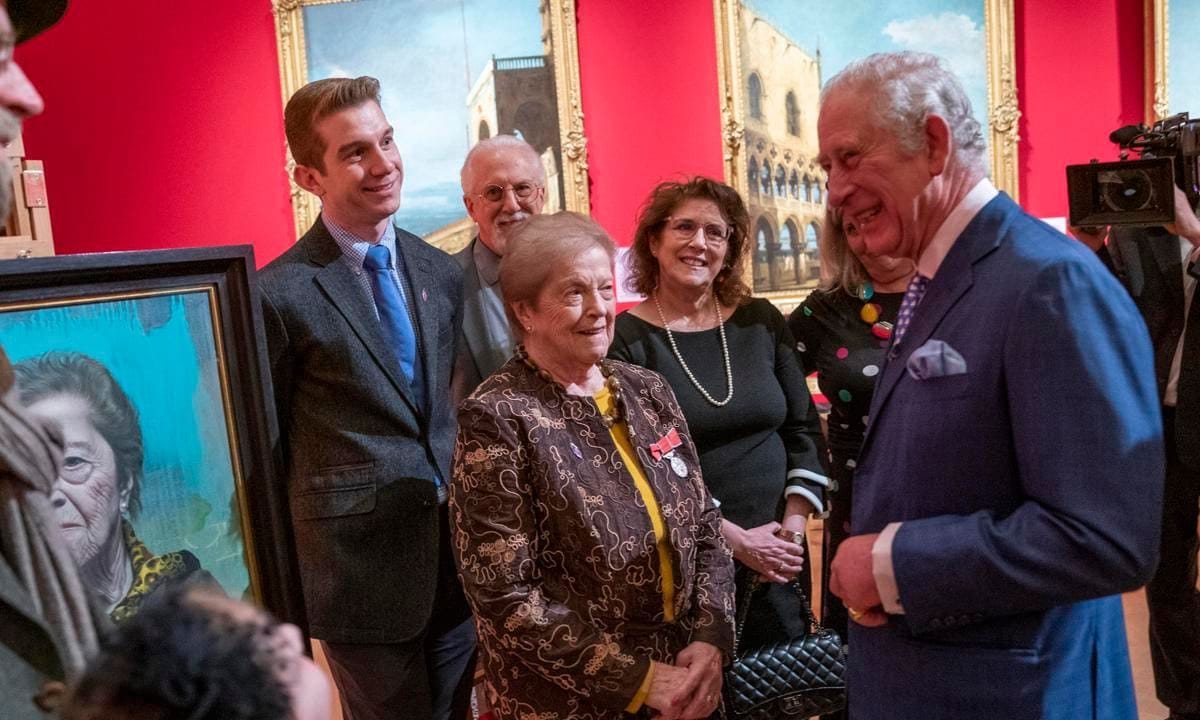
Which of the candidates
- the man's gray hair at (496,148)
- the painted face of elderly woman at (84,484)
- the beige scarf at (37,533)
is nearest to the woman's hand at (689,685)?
the painted face of elderly woman at (84,484)

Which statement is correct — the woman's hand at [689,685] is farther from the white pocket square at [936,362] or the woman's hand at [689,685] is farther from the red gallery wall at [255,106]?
the red gallery wall at [255,106]

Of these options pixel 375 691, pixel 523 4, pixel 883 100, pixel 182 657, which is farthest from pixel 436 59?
pixel 182 657

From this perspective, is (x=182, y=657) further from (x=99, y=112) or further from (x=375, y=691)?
(x=99, y=112)

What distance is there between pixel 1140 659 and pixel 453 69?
4.15 metres

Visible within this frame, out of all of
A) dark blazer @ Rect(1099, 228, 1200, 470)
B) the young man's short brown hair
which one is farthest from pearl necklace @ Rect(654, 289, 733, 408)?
dark blazer @ Rect(1099, 228, 1200, 470)

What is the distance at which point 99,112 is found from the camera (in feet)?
17.9

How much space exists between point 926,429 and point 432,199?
14.4 ft

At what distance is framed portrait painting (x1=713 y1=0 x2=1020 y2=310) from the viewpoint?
536cm

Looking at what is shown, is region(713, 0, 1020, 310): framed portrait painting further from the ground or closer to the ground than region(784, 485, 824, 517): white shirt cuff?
further from the ground

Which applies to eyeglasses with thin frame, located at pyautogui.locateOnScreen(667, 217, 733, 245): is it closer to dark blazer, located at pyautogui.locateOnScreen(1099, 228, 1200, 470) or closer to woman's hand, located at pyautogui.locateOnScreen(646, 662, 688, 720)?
woman's hand, located at pyautogui.locateOnScreen(646, 662, 688, 720)

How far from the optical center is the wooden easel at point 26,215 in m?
3.86

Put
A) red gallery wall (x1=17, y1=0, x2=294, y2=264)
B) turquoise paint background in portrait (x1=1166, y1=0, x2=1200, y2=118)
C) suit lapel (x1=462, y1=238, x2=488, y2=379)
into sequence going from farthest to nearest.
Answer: red gallery wall (x1=17, y1=0, x2=294, y2=264) → turquoise paint background in portrait (x1=1166, y1=0, x2=1200, y2=118) → suit lapel (x1=462, y1=238, x2=488, y2=379)

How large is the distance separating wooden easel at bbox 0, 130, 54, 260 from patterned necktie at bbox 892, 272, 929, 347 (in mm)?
3344

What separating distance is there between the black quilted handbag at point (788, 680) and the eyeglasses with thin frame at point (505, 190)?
4.54 feet
